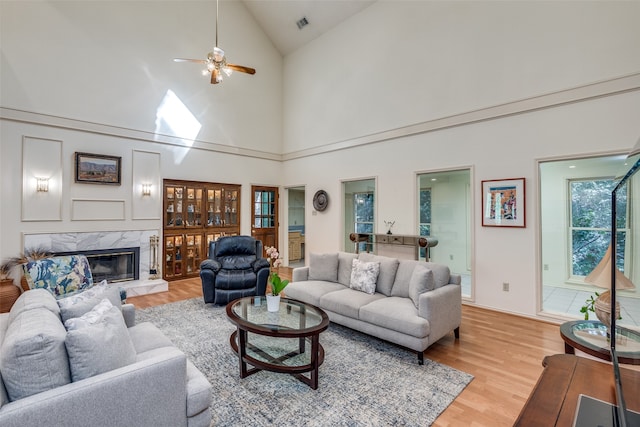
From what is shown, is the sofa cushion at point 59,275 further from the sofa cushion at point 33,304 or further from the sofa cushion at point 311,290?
the sofa cushion at point 311,290

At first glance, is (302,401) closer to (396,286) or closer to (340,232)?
(396,286)

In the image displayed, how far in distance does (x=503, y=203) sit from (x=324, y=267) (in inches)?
108

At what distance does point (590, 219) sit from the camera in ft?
13.4

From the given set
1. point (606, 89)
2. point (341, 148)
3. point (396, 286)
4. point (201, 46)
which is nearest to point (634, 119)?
point (606, 89)

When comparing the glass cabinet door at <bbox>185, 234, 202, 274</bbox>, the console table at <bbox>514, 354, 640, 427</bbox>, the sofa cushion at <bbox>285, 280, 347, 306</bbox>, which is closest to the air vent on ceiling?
the glass cabinet door at <bbox>185, 234, 202, 274</bbox>

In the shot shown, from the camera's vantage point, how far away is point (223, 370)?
8.92 feet

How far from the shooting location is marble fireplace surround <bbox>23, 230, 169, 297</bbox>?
4859 mm

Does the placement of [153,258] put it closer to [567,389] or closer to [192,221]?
[192,221]

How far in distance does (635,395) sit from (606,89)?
4108 mm

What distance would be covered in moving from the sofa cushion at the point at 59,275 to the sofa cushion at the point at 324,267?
303cm

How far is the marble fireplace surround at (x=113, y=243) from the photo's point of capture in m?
4.86

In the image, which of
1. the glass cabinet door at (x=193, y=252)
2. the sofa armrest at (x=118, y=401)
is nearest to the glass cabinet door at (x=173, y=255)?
the glass cabinet door at (x=193, y=252)

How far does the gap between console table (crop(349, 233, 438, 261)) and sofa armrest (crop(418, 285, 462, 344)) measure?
1627 millimetres

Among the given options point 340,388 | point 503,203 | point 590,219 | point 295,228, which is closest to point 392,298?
point 340,388
